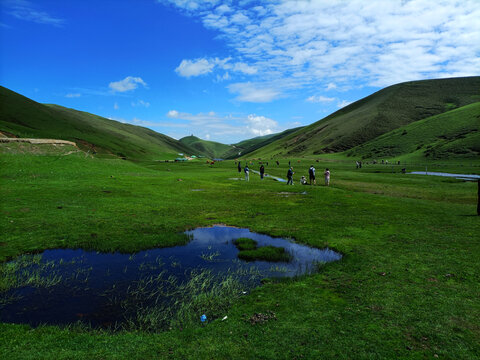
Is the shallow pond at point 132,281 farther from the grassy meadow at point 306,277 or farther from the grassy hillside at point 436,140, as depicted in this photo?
the grassy hillside at point 436,140

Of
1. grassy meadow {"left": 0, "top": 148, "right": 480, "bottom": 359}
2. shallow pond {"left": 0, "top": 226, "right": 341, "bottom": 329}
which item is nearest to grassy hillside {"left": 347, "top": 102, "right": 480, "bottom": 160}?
grassy meadow {"left": 0, "top": 148, "right": 480, "bottom": 359}

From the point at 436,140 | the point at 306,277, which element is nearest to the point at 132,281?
the point at 306,277

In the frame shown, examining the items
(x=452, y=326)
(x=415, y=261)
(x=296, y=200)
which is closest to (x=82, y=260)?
(x=452, y=326)

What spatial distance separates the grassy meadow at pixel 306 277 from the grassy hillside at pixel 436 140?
4537 inches

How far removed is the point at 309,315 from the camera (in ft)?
32.0

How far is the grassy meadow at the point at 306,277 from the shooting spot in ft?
26.6

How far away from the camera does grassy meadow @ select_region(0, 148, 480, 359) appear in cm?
811

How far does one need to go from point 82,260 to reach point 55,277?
2.43m

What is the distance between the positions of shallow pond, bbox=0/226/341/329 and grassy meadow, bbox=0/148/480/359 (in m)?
0.86

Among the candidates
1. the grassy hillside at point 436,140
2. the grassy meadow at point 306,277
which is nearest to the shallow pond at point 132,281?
the grassy meadow at point 306,277

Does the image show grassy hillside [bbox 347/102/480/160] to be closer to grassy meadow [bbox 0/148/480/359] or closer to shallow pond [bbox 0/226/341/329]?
grassy meadow [bbox 0/148/480/359]

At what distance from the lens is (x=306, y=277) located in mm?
13227

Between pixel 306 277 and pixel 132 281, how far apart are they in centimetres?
865

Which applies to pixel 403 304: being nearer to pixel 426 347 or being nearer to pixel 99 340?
pixel 426 347
